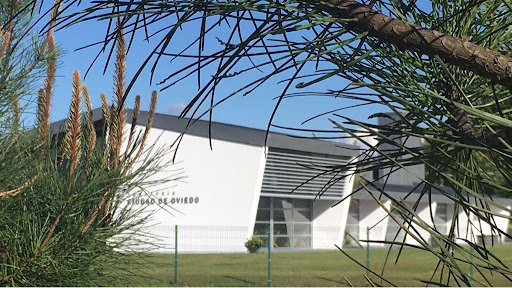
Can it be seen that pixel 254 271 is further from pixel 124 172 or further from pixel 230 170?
pixel 124 172

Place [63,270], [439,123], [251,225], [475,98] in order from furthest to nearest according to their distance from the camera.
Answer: [251,225]
[63,270]
[475,98]
[439,123]

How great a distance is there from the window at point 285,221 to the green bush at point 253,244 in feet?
8.07

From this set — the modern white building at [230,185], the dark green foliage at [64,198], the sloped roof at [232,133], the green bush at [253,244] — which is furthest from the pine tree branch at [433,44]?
the green bush at [253,244]

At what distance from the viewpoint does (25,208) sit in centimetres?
243

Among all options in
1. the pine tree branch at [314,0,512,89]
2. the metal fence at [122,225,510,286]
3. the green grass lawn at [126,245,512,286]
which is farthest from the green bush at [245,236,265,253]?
the pine tree branch at [314,0,512,89]

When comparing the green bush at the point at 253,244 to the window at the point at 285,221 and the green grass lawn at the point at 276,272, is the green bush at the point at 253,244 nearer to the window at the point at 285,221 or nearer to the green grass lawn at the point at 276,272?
the green grass lawn at the point at 276,272

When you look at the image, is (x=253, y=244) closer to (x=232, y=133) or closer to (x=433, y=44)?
(x=232, y=133)

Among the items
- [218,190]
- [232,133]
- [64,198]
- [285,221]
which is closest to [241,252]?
[218,190]

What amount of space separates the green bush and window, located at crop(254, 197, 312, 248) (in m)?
2.46

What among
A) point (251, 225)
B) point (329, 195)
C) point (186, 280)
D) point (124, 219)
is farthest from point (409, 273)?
point (124, 219)

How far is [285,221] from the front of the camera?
98.2 feet

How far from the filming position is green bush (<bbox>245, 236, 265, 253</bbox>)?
2588cm

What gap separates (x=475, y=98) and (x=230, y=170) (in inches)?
1004

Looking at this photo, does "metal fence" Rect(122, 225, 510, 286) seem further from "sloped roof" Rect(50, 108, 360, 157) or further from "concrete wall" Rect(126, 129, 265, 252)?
"sloped roof" Rect(50, 108, 360, 157)
